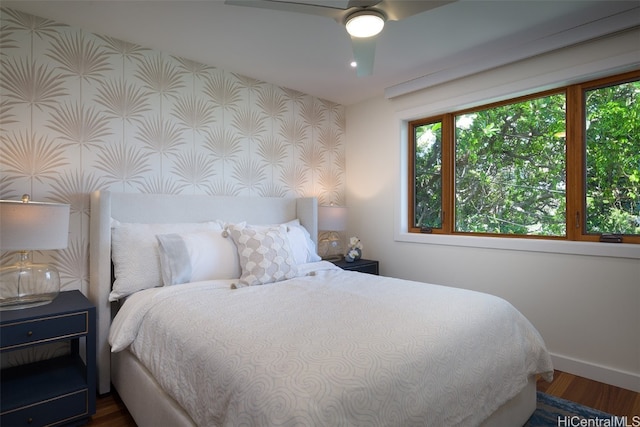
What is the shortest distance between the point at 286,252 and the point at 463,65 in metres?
2.16

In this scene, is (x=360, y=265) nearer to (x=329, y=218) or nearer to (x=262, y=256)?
(x=329, y=218)

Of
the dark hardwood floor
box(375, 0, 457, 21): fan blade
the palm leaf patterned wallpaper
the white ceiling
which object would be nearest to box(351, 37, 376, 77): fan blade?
box(375, 0, 457, 21): fan blade

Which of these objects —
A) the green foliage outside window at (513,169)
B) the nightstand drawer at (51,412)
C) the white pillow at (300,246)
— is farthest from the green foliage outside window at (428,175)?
the nightstand drawer at (51,412)

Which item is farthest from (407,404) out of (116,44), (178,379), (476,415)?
(116,44)

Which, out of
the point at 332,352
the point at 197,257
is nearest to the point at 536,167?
the point at 332,352

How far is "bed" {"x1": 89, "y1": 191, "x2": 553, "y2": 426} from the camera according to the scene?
1.01m

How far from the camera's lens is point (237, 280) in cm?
224

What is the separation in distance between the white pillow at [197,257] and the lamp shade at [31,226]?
0.53 metres

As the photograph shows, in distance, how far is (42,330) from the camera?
171 cm

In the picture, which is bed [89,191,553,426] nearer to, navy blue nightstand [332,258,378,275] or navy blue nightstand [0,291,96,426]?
navy blue nightstand [0,291,96,426]

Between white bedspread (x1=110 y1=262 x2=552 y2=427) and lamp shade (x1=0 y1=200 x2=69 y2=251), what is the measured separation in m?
0.53

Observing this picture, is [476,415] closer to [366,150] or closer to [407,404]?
[407,404]

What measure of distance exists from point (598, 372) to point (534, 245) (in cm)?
93
